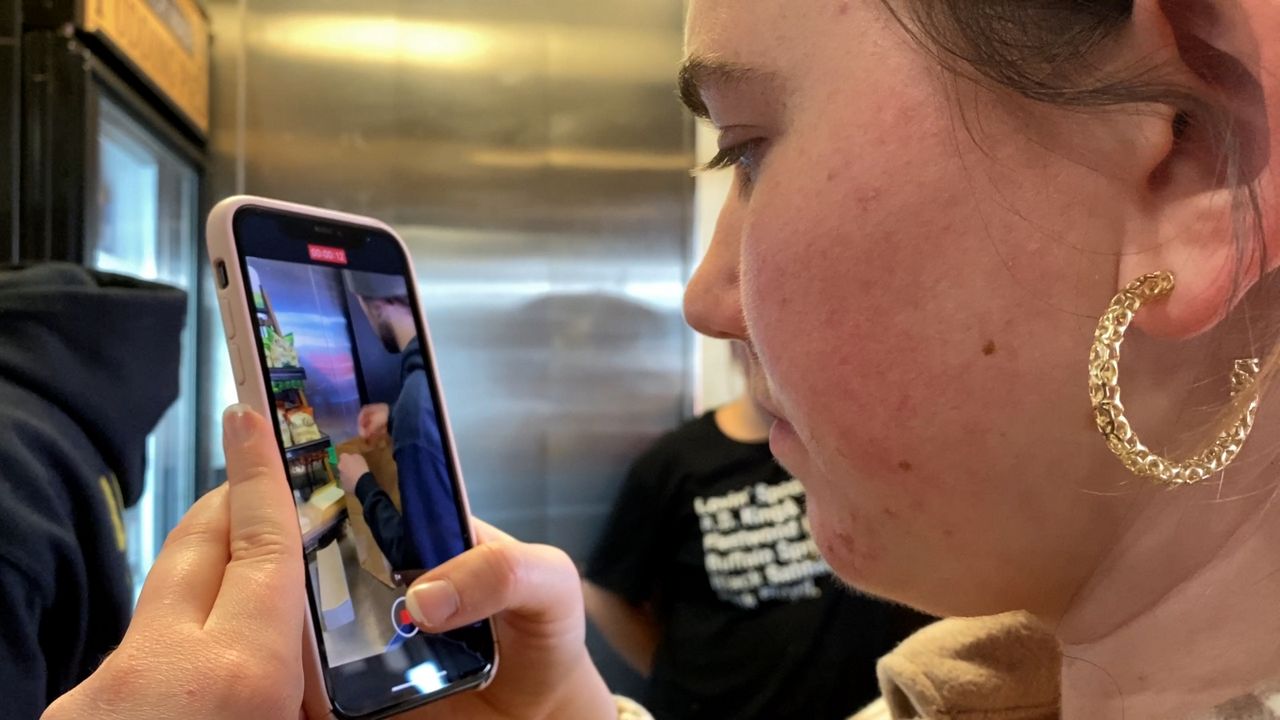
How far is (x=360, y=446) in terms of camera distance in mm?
563

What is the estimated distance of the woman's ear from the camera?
298mm

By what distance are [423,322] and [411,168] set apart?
116 cm

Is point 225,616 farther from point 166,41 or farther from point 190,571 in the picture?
point 166,41

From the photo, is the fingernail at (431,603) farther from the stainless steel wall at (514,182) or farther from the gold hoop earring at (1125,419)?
A: the stainless steel wall at (514,182)

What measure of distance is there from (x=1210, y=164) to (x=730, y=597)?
46.8 inches

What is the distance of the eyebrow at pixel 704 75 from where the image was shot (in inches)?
15.3

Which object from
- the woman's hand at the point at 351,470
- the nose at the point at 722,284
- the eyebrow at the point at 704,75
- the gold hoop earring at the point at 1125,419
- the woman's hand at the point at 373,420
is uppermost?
the eyebrow at the point at 704,75

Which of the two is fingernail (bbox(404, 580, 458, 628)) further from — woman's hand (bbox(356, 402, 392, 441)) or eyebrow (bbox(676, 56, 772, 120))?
eyebrow (bbox(676, 56, 772, 120))

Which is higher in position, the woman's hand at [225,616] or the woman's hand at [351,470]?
the woman's hand at [351,470]

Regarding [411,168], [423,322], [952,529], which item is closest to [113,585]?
[423,322]

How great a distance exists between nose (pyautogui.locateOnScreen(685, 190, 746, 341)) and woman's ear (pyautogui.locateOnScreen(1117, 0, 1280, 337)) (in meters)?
0.18

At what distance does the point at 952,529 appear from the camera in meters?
0.38

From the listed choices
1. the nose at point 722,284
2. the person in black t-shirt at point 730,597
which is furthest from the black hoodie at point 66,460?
the person in black t-shirt at point 730,597

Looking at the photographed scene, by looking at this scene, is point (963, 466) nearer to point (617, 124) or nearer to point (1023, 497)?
point (1023, 497)
